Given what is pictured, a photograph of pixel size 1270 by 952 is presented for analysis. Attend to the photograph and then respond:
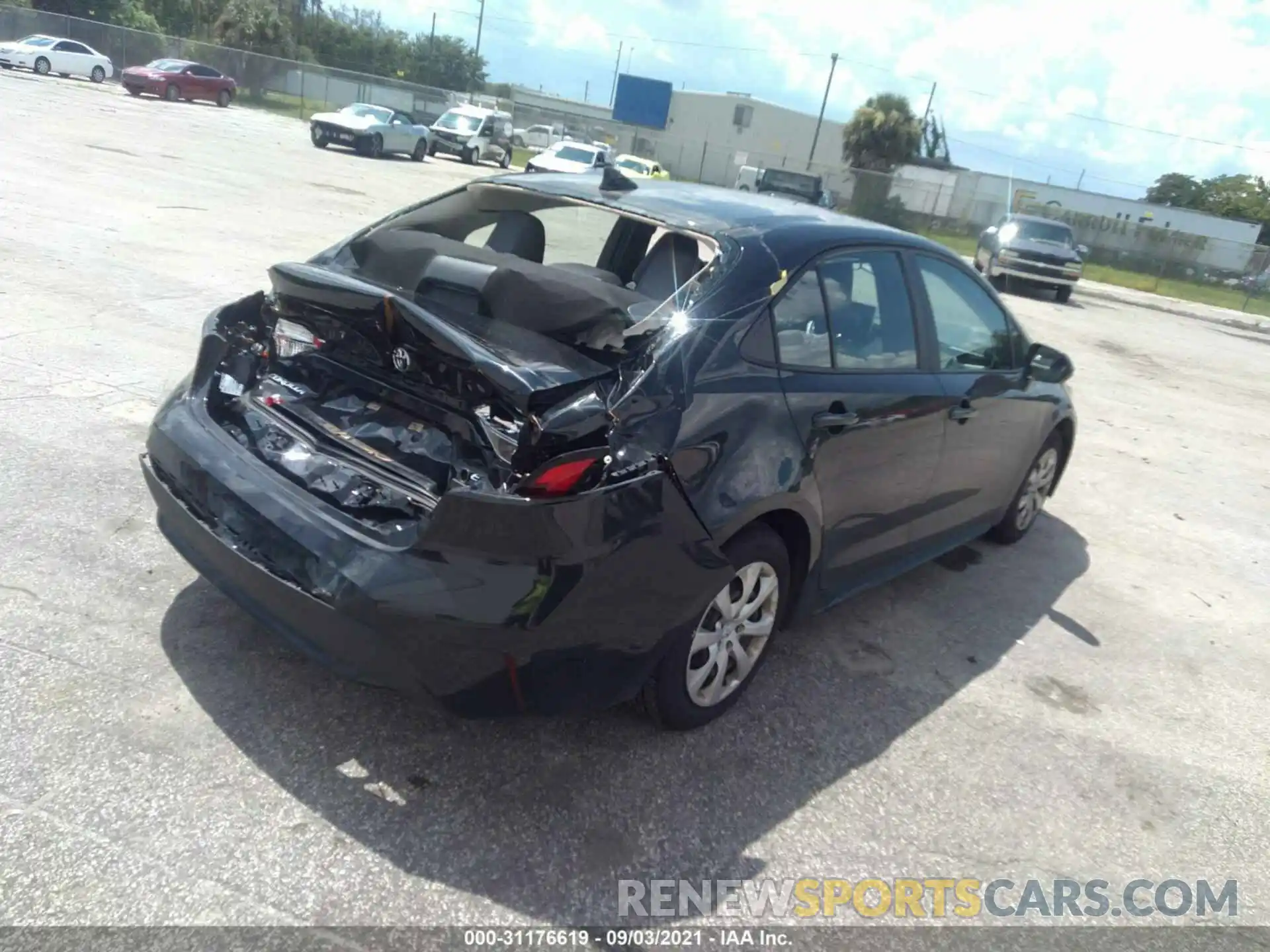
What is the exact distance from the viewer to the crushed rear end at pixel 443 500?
8.57 feet

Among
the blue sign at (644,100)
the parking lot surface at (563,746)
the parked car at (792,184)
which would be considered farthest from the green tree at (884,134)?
the parking lot surface at (563,746)

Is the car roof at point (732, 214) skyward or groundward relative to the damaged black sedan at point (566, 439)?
skyward

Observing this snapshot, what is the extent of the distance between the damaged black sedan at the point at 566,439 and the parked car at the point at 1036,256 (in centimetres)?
1970

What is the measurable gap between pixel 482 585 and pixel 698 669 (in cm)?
97

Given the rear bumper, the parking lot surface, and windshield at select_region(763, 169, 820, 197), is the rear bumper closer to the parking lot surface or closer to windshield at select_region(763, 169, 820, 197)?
the parking lot surface

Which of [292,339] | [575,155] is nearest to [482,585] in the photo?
[292,339]

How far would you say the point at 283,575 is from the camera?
2.81 meters

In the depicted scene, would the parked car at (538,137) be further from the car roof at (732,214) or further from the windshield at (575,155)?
the car roof at (732,214)

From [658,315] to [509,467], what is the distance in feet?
2.59

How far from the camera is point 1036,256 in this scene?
22.2 m

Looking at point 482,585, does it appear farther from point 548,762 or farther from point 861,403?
point 861,403

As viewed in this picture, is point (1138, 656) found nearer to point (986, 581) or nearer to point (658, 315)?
point (986, 581)

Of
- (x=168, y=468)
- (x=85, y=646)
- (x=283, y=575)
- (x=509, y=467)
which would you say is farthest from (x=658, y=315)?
(x=85, y=646)

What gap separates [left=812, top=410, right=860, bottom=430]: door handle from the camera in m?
3.43
